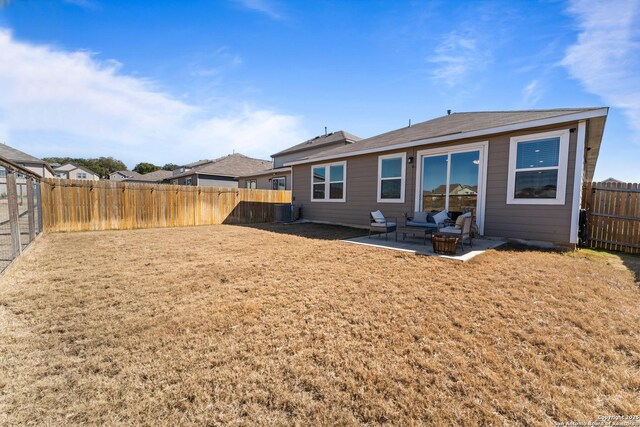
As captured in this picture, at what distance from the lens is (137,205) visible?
35.1ft

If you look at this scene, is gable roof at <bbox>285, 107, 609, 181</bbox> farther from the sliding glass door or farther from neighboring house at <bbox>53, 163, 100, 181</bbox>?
neighboring house at <bbox>53, 163, 100, 181</bbox>

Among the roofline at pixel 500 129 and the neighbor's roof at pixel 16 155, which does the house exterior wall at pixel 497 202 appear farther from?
the neighbor's roof at pixel 16 155

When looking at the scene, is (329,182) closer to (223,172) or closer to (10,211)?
(10,211)

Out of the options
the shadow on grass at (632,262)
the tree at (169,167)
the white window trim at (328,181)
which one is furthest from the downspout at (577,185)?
the tree at (169,167)

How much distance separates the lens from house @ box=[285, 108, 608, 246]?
19.6 ft

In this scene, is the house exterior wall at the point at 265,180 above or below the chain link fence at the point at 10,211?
above

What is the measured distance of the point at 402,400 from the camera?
1.77 m

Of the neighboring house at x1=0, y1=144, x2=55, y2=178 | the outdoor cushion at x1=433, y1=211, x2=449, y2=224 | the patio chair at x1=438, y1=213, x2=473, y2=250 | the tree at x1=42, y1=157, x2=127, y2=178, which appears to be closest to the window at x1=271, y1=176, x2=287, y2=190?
the outdoor cushion at x1=433, y1=211, x2=449, y2=224

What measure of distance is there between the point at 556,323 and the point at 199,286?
175 inches

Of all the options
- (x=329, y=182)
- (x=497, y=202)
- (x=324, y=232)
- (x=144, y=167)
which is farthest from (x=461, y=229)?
(x=144, y=167)

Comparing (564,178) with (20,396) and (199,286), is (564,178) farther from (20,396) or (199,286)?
(20,396)

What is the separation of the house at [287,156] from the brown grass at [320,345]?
14.7 metres

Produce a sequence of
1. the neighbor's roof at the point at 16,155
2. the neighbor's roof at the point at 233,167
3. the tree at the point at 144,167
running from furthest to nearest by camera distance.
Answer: the tree at the point at 144,167 < the neighbor's roof at the point at 233,167 < the neighbor's roof at the point at 16,155

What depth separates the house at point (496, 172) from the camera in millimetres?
5988
